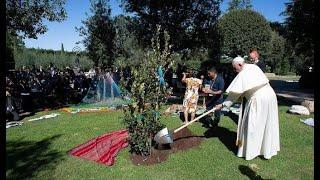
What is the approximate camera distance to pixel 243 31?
46.8 m

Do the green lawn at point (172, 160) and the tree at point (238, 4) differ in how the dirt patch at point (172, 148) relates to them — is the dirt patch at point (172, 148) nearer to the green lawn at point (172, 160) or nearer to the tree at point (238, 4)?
the green lawn at point (172, 160)

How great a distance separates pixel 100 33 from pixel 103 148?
21640 millimetres

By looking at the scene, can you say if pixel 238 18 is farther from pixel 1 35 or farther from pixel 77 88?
pixel 1 35

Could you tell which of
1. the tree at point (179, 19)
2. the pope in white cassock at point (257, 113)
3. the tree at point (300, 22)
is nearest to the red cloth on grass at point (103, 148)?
the pope in white cassock at point (257, 113)

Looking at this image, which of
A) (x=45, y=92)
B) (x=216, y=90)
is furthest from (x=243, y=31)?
(x=216, y=90)

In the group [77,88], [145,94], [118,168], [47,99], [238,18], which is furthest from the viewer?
[238,18]

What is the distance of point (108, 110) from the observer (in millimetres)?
15672

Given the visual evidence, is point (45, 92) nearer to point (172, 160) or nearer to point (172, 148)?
point (172, 148)

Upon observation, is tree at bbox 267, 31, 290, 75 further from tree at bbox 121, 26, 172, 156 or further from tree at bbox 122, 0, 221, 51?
tree at bbox 121, 26, 172, 156

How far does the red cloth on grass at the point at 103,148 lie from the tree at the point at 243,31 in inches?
1510

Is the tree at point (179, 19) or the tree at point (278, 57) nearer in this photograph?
the tree at point (179, 19)

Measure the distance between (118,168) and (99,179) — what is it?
62cm

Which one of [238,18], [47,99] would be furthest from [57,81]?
[238,18]

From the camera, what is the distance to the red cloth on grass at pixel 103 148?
26.7 ft
